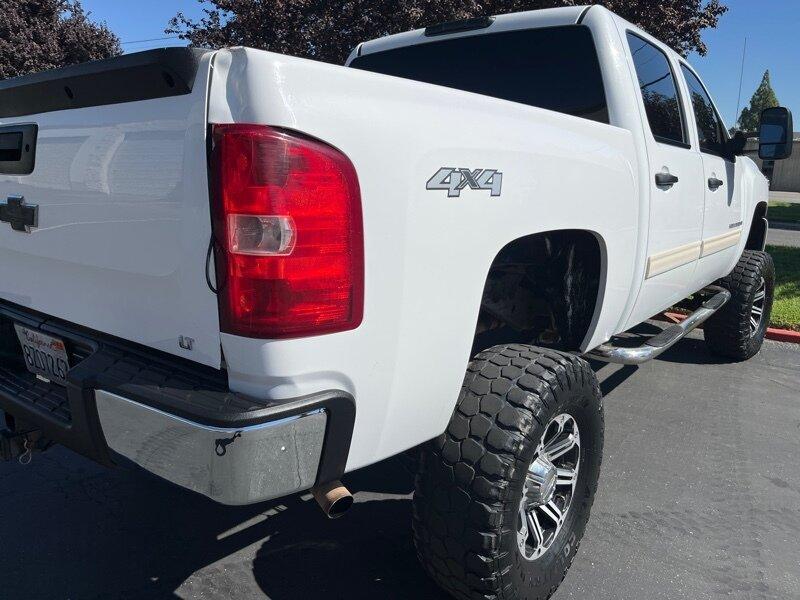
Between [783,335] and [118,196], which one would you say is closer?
[118,196]

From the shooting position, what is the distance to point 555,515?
251 centimetres

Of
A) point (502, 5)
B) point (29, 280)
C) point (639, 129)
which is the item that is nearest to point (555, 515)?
point (639, 129)

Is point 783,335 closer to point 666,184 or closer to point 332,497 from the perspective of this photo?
point 666,184

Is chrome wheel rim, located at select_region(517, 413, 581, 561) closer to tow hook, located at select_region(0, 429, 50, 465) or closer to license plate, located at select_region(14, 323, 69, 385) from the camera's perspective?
license plate, located at select_region(14, 323, 69, 385)

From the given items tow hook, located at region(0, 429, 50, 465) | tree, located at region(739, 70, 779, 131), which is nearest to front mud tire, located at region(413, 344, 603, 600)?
tow hook, located at region(0, 429, 50, 465)

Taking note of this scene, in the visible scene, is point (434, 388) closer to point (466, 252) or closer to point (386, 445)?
point (386, 445)

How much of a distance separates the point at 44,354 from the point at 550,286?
202 cm

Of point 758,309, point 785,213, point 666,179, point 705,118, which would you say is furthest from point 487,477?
point 785,213

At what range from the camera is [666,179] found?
10.5 feet

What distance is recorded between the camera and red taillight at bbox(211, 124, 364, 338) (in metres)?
1.57

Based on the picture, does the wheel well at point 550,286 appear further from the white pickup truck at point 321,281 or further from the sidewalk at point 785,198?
the sidewalk at point 785,198

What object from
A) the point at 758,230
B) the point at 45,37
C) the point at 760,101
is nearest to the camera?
the point at 758,230

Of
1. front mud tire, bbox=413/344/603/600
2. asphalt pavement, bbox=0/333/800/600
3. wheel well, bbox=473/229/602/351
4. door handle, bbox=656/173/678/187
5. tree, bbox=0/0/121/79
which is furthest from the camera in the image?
tree, bbox=0/0/121/79

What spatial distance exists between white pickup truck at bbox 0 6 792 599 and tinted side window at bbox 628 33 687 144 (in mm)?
347
